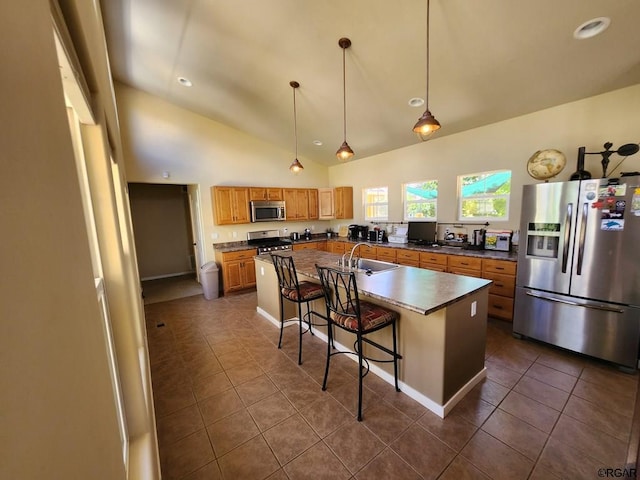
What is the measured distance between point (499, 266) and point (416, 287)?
6.65ft

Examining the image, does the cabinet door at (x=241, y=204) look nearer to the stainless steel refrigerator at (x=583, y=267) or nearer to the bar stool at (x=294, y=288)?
the bar stool at (x=294, y=288)

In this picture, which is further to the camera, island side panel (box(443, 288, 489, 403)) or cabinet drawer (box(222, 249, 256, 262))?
cabinet drawer (box(222, 249, 256, 262))

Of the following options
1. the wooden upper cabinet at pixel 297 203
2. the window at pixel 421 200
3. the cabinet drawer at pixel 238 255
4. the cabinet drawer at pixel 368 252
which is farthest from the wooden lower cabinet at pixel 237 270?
the window at pixel 421 200

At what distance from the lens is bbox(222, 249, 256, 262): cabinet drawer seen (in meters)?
5.13

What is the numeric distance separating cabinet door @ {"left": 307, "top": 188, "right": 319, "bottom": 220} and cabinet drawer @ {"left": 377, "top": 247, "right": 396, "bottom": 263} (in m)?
2.13

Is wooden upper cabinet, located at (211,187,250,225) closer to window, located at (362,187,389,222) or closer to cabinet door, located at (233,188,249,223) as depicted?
cabinet door, located at (233,188,249,223)

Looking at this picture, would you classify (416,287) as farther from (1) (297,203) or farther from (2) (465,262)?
(1) (297,203)

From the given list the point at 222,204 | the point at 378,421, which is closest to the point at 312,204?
the point at 222,204

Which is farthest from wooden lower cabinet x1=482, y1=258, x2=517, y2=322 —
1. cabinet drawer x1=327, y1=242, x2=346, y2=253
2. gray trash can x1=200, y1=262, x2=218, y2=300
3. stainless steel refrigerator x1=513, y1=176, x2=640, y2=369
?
gray trash can x1=200, y1=262, x2=218, y2=300

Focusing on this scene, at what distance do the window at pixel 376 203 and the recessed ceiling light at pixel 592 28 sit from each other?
3.63 m

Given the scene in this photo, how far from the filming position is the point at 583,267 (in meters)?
2.67

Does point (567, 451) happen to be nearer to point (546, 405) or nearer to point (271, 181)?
point (546, 405)

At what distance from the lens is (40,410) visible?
0.93ft

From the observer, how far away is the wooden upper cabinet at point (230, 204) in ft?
17.1
